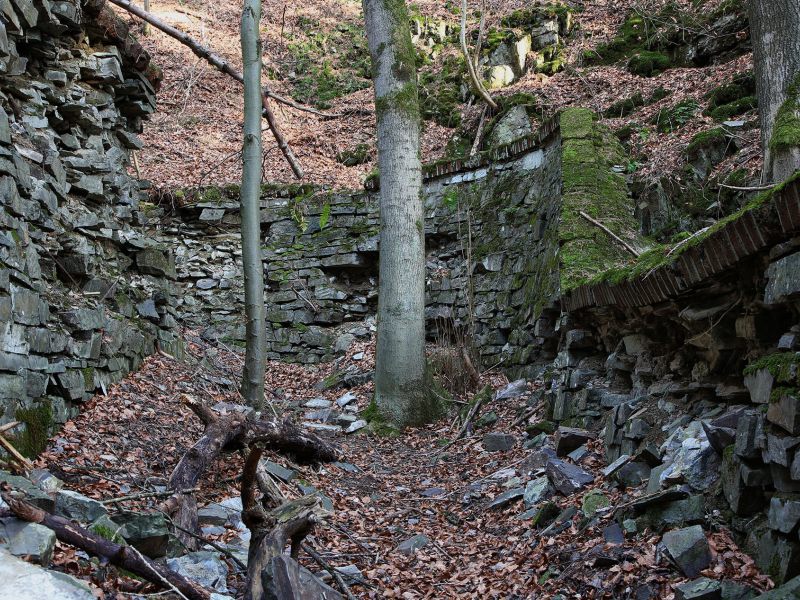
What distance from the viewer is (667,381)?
4242 millimetres

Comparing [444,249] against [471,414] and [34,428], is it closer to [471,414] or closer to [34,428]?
[471,414]

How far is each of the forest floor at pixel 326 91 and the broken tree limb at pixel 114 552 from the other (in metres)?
6.31

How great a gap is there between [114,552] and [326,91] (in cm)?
1631

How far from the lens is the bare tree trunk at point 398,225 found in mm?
7102

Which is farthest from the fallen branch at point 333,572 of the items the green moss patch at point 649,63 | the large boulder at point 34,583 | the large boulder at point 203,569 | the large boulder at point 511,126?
the green moss patch at point 649,63

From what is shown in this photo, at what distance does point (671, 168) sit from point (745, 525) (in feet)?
19.0

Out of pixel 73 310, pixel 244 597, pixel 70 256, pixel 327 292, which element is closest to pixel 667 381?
pixel 244 597

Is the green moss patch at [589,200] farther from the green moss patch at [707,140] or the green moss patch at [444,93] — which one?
the green moss patch at [444,93]

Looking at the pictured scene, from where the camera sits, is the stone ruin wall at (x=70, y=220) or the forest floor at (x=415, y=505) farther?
the stone ruin wall at (x=70, y=220)

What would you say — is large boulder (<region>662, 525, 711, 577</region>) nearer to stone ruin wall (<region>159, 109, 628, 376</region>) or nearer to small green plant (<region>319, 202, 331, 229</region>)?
stone ruin wall (<region>159, 109, 628, 376</region>)

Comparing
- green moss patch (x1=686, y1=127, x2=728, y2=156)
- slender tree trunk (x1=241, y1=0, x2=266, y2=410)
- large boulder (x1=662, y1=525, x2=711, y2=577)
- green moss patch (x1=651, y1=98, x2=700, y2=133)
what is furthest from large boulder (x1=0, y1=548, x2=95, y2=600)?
green moss patch (x1=651, y1=98, x2=700, y2=133)

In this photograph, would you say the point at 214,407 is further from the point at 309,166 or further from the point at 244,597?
the point at 309,166

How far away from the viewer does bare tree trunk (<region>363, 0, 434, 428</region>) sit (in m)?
7.10

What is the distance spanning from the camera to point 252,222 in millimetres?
6887
